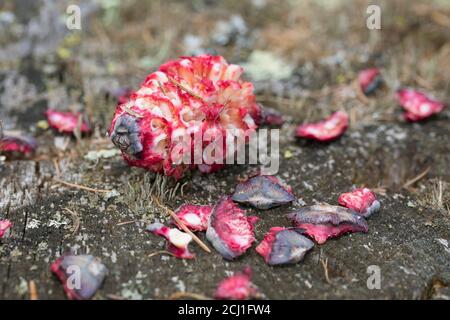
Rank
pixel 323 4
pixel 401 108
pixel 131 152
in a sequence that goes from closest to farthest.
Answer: pixel 131 152
pixel 401 108
pixel 323 4

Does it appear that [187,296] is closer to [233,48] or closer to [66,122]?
[66,122]

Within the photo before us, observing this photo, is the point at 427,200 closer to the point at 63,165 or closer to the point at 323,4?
the point at 63,165

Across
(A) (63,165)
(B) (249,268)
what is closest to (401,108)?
(B) (249,268)

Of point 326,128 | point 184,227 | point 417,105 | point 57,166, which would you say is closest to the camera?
point 184,227

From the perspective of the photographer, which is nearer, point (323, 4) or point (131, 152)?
point (131, 152)

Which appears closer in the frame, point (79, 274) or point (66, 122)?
point (79, 274)

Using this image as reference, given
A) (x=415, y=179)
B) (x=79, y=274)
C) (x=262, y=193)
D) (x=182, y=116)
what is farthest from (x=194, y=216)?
(x=415, y=179)

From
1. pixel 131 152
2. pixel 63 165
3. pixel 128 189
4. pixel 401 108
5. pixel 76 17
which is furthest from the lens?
pixel 76 17
